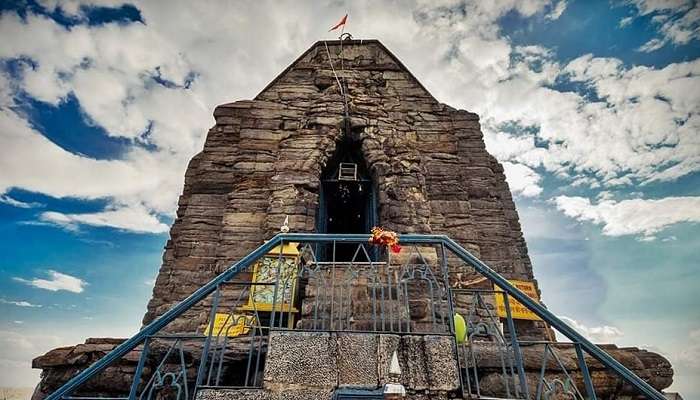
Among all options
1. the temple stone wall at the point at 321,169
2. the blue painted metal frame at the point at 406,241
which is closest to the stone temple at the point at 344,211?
the temple stone wall at the point at 321,169

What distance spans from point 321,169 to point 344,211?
2137mm

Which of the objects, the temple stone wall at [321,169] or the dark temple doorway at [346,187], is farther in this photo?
the dark temple doorway at [346,187]

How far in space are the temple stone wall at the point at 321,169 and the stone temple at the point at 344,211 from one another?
0.03 m

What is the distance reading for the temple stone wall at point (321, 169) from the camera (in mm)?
5969

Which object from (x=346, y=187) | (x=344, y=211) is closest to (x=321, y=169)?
(x=346, y=187)

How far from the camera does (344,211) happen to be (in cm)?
858

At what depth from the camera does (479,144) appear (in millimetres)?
7523

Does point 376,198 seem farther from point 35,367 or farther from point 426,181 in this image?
point 35,367

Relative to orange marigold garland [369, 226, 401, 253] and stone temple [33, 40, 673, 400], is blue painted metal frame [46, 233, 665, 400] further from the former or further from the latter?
stone temple [33, 40, 673, 400]

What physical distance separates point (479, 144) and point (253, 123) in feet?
15.6

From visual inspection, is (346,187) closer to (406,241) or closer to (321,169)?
(321,169)

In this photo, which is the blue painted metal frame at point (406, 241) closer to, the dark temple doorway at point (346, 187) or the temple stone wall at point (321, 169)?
the temple stone wall at point (321, 169)

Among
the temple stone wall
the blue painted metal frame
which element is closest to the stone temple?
the temple stone wall

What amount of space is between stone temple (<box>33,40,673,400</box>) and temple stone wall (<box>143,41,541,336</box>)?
0.08ft
